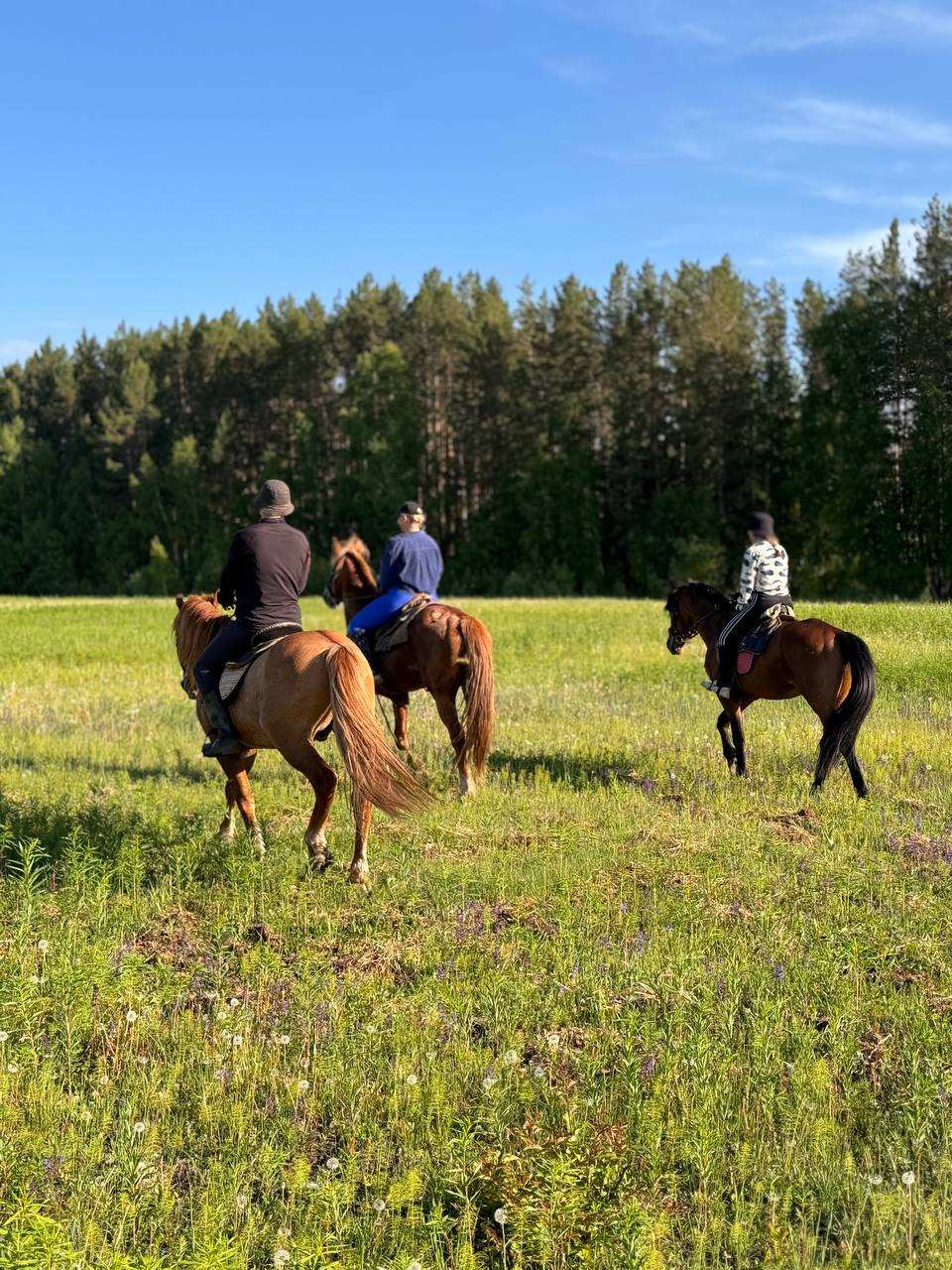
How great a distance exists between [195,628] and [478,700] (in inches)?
110

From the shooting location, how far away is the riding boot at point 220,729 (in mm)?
7918

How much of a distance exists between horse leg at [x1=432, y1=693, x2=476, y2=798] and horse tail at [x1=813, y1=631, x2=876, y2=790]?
338 cm

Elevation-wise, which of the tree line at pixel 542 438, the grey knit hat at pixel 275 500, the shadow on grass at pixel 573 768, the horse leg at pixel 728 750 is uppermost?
the tree line at pixel 542 438

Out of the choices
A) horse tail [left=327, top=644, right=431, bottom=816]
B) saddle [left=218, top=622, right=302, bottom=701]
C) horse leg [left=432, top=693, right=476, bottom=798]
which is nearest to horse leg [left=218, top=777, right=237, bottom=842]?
saddle [left=218, top=622, right=302, bottom=701]

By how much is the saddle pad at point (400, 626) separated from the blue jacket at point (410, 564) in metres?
0.16

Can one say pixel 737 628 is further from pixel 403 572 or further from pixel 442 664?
pixel 403 572

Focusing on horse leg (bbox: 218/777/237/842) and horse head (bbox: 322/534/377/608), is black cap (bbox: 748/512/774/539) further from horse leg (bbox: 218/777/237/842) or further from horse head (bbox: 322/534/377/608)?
horse leg (bbox: 218/777/237/842)

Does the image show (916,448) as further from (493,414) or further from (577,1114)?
(577,1114)

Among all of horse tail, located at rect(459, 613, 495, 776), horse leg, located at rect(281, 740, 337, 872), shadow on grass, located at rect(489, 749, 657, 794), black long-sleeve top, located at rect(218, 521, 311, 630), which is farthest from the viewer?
shadow on grass, located at rect(489, 749, 657, 794)

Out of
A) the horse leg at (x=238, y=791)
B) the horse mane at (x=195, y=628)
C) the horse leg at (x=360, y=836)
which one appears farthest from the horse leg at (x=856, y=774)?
the horse mane at (x=195, y=628)

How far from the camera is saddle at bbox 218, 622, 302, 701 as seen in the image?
781cm

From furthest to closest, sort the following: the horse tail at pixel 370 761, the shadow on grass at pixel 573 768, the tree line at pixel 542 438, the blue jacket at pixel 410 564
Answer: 1. the tree line at pixel 542 438
2. the blue jacket at pixel 410 564
3. the shadow on grass at pixel 573 768
4. the horse tail at pixel 370 761

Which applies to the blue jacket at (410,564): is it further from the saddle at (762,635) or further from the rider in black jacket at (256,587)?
the saddle at (762,635)

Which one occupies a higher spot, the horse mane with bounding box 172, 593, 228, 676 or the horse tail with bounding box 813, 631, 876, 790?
the horse mane with bounding box 172, 593, 228, 676
